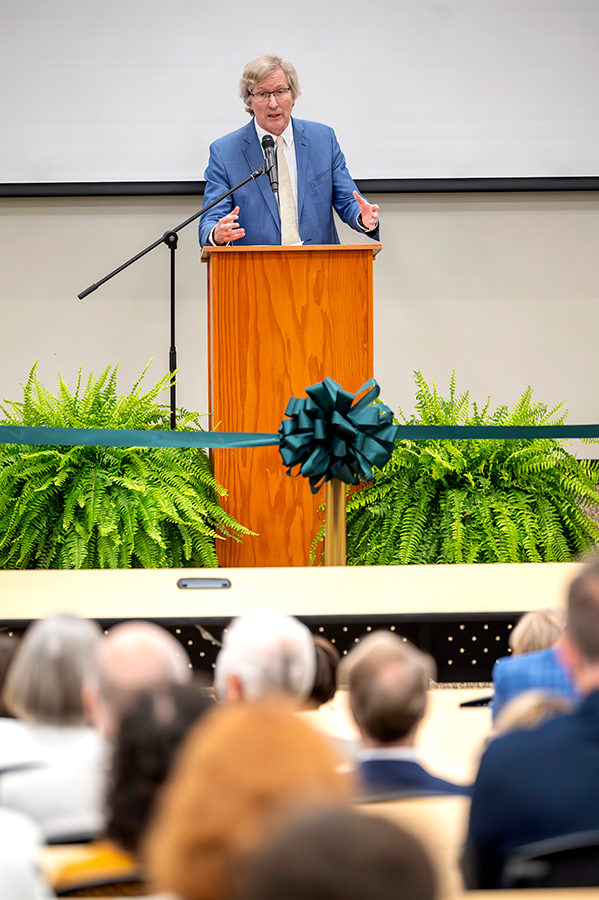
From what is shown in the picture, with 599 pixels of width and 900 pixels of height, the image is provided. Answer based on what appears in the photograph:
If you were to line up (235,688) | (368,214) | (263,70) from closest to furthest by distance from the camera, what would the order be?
1. (235,688)
2. (368,214)
3. (263,70)

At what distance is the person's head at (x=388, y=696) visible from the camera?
3.91 feet

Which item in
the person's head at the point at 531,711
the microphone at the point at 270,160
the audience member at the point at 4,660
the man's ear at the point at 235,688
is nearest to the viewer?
the person's head at the point at 531,711

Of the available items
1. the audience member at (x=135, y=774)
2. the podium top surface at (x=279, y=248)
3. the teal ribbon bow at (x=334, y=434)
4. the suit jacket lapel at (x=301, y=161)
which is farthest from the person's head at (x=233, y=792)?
the suit jacket lapel at (x=301, y=161)

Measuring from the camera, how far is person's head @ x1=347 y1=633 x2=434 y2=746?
1192mm

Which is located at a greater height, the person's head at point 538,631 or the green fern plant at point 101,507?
the green fern plant at point 101,507

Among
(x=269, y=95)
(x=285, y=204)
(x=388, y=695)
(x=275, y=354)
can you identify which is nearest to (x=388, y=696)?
(x=388, y=695)

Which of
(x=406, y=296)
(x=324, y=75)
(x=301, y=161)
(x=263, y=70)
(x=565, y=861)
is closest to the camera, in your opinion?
(x=565, y=861)

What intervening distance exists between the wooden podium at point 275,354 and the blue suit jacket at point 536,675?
5.88 ft

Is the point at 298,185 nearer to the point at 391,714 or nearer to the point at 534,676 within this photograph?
the point at 534,676

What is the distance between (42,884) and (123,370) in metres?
5.00

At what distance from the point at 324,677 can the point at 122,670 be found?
56 cm

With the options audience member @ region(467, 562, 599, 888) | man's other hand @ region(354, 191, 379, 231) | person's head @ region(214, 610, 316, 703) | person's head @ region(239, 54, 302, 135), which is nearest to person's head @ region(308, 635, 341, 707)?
person's head @ region(214, 610, 316, 703)

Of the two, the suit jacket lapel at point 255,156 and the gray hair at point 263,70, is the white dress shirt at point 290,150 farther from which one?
the gray hair at point 263,70

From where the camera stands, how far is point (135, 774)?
3.05 ft
